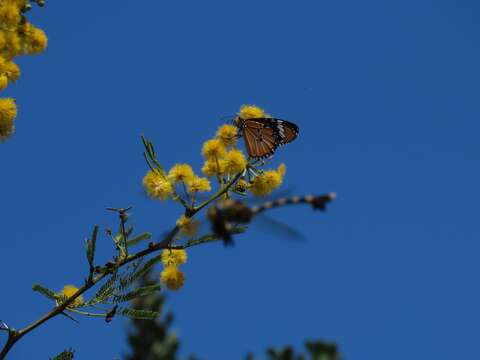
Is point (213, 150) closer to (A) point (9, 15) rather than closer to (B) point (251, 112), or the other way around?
(B) point (251, 112)

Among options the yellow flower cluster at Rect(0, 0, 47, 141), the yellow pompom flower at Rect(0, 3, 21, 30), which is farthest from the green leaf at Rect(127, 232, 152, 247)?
the yellow pompom flower at Rect(0, 3, 21, 30)

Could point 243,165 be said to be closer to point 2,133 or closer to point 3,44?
point 2,133

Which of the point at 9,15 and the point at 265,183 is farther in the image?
the point at 9,15

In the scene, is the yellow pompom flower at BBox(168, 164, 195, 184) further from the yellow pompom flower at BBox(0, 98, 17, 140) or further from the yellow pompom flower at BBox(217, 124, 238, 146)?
the yellow pompom flower at BBox(0, 98, 17, 140)

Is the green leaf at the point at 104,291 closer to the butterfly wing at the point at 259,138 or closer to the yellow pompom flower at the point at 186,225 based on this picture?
the yellow pompom flower at the point at 186,225

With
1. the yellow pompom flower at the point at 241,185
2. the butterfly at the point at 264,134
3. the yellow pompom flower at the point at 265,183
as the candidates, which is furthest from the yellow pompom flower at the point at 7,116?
the yellow pompom flower at the point at 265,183

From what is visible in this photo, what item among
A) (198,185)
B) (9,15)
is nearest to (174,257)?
(198,185)
